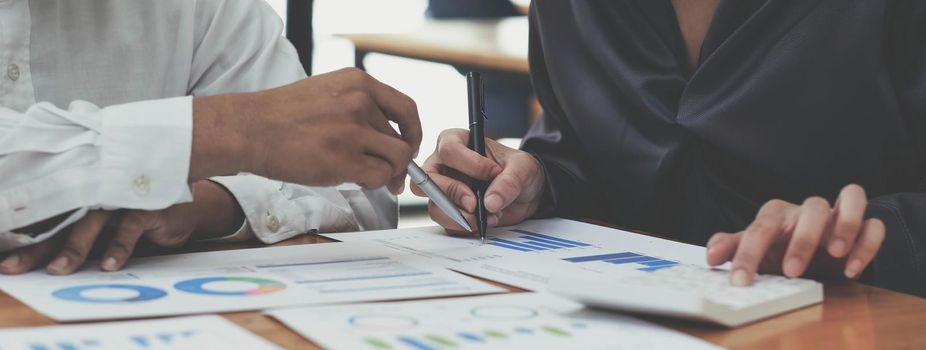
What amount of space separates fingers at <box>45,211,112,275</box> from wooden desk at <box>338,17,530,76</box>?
8.36ft

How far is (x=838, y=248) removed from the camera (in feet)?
2.76

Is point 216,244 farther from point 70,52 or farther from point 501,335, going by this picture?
point 501,335

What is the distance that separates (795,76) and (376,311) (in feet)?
2.44

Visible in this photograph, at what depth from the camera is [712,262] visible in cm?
86

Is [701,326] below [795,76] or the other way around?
below

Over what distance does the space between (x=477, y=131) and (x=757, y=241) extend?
47 cm

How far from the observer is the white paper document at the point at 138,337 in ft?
1.98

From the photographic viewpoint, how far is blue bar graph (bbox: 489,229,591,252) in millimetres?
1046

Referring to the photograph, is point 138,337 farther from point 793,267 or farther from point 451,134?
point 451,134

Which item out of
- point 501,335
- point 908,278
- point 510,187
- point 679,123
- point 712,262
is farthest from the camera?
point 679,123

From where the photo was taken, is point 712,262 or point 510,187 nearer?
point 712,262

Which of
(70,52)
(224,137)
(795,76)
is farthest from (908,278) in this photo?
(70,52)

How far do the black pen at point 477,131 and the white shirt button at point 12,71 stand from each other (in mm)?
515

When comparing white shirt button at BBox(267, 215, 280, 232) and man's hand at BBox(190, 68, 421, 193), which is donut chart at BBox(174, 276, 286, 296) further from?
white shirt button at BBox(267, 215, 280, 232)
